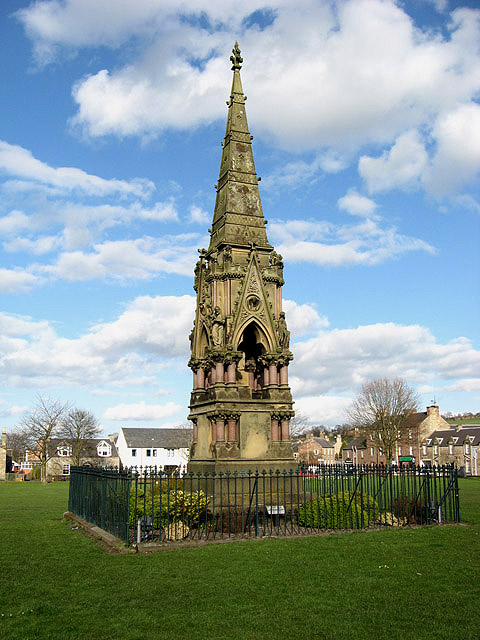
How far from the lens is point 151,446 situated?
289 ft

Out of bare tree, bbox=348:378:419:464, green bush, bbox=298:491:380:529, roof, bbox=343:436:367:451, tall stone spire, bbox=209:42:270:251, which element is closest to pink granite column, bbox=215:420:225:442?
green bush, bbox=298:491:380:529

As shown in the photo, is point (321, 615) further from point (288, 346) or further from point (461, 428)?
point (461, 428)

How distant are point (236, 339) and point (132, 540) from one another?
7030 mm

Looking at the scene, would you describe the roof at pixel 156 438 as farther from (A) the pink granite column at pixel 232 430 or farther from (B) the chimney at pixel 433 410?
(A) the pink granite column at pixel 232 430

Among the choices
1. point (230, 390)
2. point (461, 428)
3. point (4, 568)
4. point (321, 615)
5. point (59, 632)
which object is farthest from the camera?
point (461, 428)

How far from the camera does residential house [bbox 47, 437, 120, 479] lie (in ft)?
259

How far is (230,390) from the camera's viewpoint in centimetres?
1769

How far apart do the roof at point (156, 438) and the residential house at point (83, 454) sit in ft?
13.6

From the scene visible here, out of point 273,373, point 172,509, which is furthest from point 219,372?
point 172,509

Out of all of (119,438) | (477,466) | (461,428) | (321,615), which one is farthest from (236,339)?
(119,438)

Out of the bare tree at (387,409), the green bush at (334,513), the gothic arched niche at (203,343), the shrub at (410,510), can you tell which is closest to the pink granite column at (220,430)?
the gothic arched niche at (203,343)

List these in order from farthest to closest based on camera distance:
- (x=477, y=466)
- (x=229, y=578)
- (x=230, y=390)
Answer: (x=477, y=466), (x=230, y=390), (x=229, y=578)

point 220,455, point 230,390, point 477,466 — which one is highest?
point 230,390

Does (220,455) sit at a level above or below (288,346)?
below
